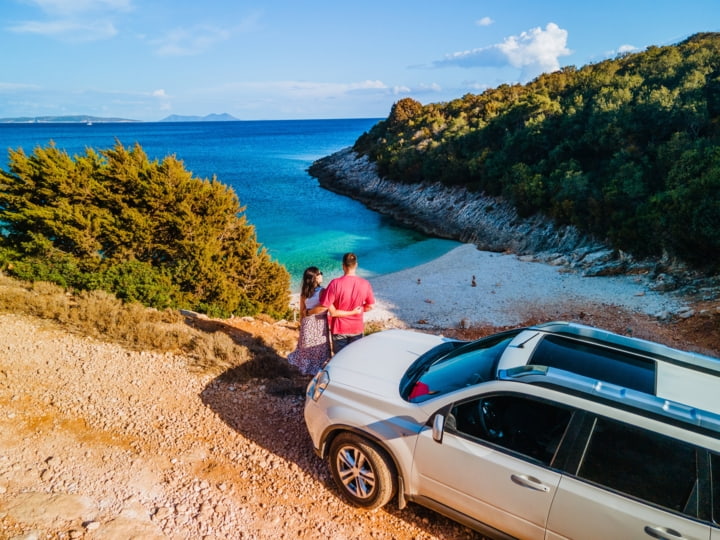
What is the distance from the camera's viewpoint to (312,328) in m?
6.47

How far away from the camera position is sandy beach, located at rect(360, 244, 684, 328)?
1575cm

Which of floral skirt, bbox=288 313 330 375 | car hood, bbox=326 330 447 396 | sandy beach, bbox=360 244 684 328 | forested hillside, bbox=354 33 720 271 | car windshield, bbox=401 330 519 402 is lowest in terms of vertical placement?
sandy beach, bbox=360 244 684 328

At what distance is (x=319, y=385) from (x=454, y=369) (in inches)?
58.7

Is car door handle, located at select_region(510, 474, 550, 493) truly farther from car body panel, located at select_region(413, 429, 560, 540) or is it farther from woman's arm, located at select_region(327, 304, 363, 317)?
woman's arm, located at select_region(327, 304, 363, 317)

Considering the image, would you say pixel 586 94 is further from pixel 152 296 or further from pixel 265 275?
pixel 152 296

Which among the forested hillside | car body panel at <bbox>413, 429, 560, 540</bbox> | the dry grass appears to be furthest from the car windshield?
the forested hillside

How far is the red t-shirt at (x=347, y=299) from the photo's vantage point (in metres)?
6.11

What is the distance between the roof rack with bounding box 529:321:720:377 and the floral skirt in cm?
313

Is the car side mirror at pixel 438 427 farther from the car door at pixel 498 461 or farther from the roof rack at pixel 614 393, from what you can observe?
the roof rack at pixel 614 393

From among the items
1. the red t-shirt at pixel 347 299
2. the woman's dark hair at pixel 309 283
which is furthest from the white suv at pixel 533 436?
the woman's dark hair at pixel 309 283

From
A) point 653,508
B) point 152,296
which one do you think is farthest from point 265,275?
point 653,508

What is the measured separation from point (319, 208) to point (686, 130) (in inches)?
1163

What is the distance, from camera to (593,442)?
3.30 m

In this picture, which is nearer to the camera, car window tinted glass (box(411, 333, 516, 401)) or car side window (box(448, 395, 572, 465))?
car side window (box(448, 395, 572, 465))
